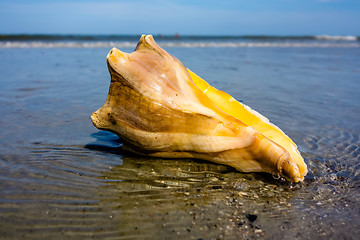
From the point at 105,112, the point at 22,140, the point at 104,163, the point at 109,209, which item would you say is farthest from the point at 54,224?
the point at 22,140

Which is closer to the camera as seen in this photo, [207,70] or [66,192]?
[66,192]

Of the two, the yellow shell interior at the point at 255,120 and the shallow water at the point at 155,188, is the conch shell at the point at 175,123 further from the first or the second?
the shallow water at the point at 155,188

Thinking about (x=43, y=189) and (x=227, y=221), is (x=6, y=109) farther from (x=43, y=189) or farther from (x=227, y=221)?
(x=227, y=221)

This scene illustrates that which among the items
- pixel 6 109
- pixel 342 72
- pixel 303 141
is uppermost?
pixel 342 72

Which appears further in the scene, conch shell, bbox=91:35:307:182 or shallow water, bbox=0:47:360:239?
conch shell, bbox=91:35:307:182

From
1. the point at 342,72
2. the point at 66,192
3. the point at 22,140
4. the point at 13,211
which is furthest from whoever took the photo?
the point at 342,72

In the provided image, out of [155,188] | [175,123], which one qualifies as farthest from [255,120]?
[155,188]

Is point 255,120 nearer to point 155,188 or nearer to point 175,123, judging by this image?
point 175,123

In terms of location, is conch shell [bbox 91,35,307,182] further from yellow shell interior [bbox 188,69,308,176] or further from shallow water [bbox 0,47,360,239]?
shallow water [bbox 0,47,360,239]

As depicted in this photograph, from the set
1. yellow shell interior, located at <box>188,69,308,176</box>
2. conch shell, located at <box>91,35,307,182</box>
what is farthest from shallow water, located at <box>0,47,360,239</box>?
yellow shell interior, located at <box>188,69,308,176</box>
